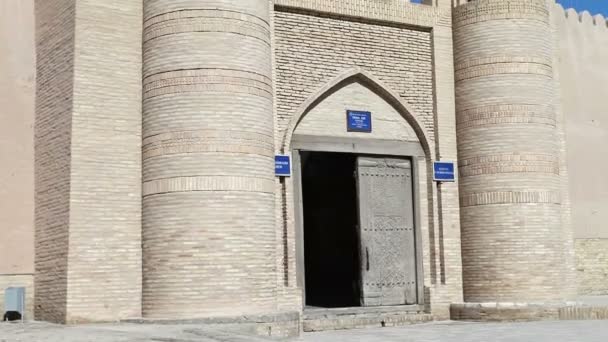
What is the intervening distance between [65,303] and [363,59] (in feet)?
18.1

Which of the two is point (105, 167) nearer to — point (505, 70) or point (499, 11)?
point (505, 70)

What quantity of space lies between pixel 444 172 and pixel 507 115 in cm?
126

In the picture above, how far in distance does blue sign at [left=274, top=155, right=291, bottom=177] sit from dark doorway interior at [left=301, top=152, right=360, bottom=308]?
9.70 ft

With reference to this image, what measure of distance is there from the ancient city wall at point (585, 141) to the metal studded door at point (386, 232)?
12.9ft

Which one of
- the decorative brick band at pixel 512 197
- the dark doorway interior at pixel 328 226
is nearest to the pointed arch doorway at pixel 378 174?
the decorative brick band at pixel 512 197

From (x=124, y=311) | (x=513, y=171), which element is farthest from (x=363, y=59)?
(x=124, y=311)

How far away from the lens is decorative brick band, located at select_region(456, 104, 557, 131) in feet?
42.8

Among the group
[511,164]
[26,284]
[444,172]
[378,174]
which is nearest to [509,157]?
[511,164]

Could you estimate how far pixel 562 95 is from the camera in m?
15.5

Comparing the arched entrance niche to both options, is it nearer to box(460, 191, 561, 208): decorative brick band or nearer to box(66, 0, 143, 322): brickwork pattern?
box(460, 191, 561, 208): decorative brick band

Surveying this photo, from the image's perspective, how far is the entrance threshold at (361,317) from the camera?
11.9 m

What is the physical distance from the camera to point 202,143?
34.1 feet

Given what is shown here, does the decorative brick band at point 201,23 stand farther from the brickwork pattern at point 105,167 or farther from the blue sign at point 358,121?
the blue sign at point 358,121

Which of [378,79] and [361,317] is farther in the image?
[378,79]
